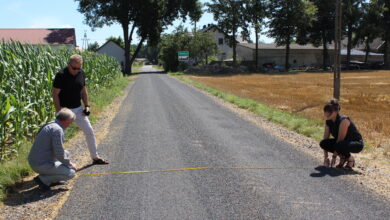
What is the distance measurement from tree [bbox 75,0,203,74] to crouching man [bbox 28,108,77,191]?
53.9m

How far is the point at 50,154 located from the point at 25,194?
0.67 m

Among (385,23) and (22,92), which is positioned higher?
→ (385,23)

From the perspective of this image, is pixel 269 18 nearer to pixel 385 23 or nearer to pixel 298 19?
pixel 298 19

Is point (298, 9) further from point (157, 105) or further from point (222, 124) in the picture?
point (222, 124)

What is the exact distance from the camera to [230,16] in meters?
65.4

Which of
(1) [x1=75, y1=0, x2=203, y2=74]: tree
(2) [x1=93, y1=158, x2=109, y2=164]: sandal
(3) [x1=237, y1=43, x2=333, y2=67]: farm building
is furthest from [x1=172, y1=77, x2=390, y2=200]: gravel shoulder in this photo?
(3) [x1=237, y1=43, x2=333, y2=67]: farm building

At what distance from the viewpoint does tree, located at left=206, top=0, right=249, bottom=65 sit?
6500 centimetres

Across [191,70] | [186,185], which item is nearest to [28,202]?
[186,185]

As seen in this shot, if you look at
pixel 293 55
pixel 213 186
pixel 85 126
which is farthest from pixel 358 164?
pixel 293 55

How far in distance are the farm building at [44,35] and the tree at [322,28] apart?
40.4 metres

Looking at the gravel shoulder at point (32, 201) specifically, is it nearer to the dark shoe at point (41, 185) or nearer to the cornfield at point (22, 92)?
the dark shoe at point (41, 185)

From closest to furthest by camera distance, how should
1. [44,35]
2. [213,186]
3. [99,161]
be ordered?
[213,186] → [99,161] → [44,35]

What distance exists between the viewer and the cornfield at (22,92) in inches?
269

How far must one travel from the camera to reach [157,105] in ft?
55.1
